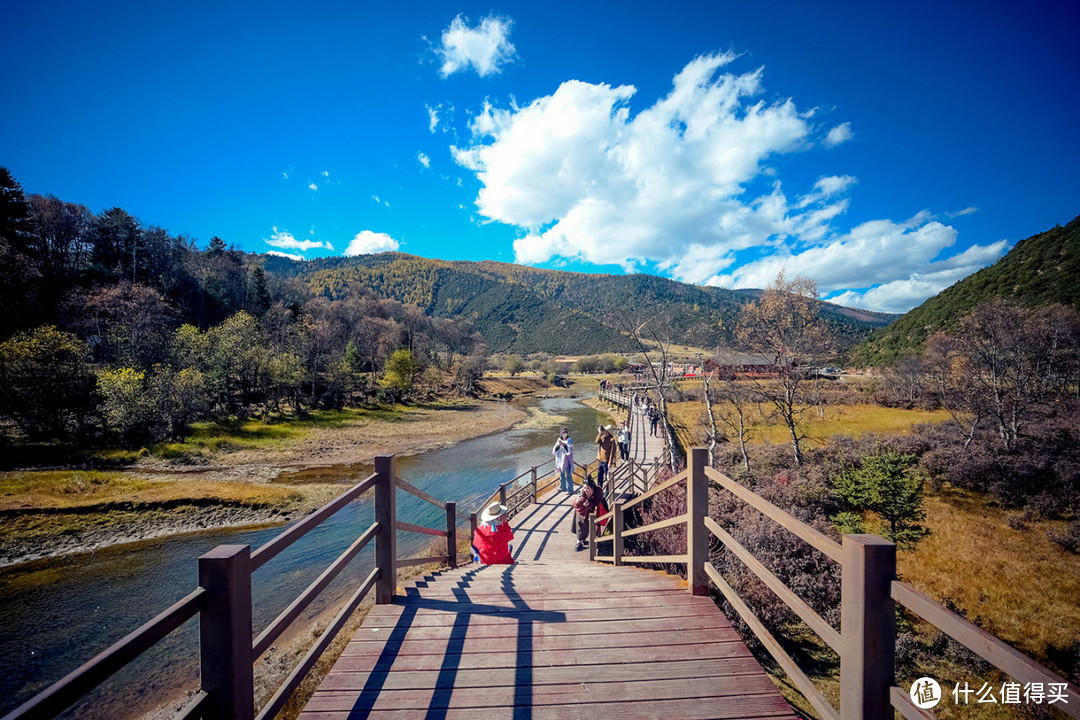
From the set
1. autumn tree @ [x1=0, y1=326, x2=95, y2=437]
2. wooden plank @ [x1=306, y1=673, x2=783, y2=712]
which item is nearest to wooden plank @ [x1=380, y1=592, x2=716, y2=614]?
wooden plank @ [x1=306, y1=673, x2=783, y2=712]

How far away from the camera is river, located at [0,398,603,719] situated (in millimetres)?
7531

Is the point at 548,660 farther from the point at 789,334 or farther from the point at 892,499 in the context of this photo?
the point at 789,334

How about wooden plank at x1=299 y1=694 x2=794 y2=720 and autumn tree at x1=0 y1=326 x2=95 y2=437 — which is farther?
autumn tree at x1=0 y1=326 x2=95 y2=437

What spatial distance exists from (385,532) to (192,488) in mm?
18419

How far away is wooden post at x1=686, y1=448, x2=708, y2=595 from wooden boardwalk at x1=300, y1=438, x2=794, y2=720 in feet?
0.50

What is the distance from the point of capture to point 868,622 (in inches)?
69.7

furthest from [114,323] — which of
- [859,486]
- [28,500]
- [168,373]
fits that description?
[859,486]

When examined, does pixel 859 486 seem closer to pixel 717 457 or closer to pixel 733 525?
pixel 733 525

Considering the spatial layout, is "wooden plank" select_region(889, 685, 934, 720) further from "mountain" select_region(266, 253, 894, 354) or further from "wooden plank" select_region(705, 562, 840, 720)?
"mountain" select_region(266, 253, 894, 354)

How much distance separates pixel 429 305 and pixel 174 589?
6189 inches

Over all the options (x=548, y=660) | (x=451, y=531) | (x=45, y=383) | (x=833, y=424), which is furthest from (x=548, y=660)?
(x=45, y=383)

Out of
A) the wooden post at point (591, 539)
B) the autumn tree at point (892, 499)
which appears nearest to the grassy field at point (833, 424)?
the autumn tree at point (892, 499)

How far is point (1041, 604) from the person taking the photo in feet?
27.5

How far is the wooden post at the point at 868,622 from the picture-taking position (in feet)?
5.79
